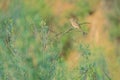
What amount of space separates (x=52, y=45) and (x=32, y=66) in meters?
0.21

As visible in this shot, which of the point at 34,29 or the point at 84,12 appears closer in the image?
the point at 34,29

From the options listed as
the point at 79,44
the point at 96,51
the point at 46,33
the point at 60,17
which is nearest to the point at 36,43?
the point at 46,33

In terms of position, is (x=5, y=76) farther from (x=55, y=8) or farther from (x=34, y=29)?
(x=55, y=8)

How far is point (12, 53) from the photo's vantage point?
279cm

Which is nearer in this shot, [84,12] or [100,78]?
[100,78]

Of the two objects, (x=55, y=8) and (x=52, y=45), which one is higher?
(x=52, y=45)

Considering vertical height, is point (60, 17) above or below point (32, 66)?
below

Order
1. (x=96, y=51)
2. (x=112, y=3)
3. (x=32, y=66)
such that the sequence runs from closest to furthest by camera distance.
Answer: (x=32, y=66) < (x=96, y=51) < (x=112, y=3)

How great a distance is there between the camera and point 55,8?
686cm

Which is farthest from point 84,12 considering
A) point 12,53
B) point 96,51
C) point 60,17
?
point 12,53

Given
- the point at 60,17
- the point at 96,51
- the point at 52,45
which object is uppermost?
the point at 52,45

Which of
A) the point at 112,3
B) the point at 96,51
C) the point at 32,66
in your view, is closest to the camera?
the point at 32,66

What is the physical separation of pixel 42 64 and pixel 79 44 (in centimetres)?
28

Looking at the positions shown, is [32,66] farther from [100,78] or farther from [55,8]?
[55,8]
